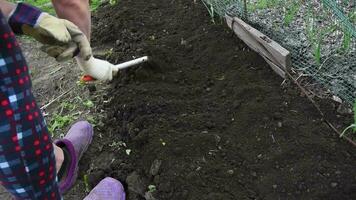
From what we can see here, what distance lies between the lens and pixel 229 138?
2020mm

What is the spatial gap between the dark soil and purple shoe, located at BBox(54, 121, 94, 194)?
0.24ft

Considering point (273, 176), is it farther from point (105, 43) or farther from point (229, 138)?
point (105, 43)

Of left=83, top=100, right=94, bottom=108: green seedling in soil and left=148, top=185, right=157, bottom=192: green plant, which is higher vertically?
left=148, top=185, right=157, bottom=192: green plant

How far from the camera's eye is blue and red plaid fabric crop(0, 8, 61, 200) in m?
1.24

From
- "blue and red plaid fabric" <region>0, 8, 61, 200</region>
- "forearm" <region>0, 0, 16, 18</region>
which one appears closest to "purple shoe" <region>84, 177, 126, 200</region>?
"blue and red plaid fabric" <region>0, 8, 61, 200</region>

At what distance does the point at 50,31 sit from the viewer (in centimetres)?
151

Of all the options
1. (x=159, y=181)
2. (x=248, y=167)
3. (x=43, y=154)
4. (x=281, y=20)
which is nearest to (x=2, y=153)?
(x=43, y=154)

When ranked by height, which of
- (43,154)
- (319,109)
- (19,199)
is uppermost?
(43,154)

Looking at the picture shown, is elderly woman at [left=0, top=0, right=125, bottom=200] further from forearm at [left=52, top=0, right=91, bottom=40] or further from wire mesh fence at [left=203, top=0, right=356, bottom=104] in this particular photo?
wire mesh fence at [left=203, top=0, right=356, bottom=104]

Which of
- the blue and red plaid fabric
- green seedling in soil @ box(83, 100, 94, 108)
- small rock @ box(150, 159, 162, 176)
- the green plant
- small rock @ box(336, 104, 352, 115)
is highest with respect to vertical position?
the blue and red plaid fabric

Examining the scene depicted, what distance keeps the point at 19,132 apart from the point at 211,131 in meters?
1.00

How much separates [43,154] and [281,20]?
168 centimetres

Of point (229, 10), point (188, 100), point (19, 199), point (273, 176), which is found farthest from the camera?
point (229, 10)

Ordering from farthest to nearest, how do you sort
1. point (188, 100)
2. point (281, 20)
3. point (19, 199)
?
point (281, 20) < point (188, 100) < point (19, 199)
